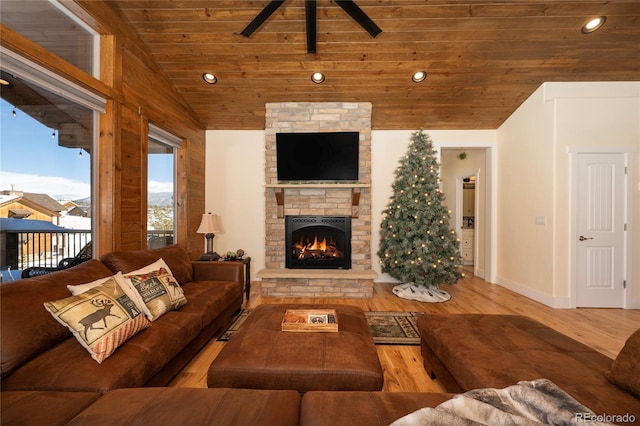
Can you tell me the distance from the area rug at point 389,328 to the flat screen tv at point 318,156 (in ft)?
6.38

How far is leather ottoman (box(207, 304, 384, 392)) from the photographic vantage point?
4.35 feet

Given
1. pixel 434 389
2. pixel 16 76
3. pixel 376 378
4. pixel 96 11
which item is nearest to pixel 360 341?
pixel 376 378

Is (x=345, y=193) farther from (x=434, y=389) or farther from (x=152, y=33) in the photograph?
(x=152, y=33)

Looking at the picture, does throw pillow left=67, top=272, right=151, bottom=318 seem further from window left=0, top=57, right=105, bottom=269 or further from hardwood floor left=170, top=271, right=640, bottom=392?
window left=0, top=57, right=105, bottom=269

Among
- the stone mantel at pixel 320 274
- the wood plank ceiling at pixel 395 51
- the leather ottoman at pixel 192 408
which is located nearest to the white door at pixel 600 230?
the wood plank ceiling at pixel 395 51

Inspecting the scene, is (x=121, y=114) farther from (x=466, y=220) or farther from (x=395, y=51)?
(x=466, y=220)

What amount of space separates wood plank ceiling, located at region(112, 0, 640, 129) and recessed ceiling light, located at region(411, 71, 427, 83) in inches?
3.3

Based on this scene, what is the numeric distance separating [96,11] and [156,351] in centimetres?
305

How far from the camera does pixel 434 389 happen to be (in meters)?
1.78

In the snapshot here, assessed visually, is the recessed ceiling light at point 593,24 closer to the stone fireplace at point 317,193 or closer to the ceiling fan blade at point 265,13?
the stone fireplace at point 317,193

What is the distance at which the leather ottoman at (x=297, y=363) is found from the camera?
1327 mm

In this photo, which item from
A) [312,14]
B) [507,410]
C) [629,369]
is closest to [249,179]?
[312,14]

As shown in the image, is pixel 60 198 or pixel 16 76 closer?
pixel 16 76

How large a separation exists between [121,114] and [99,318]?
2.21 meters
